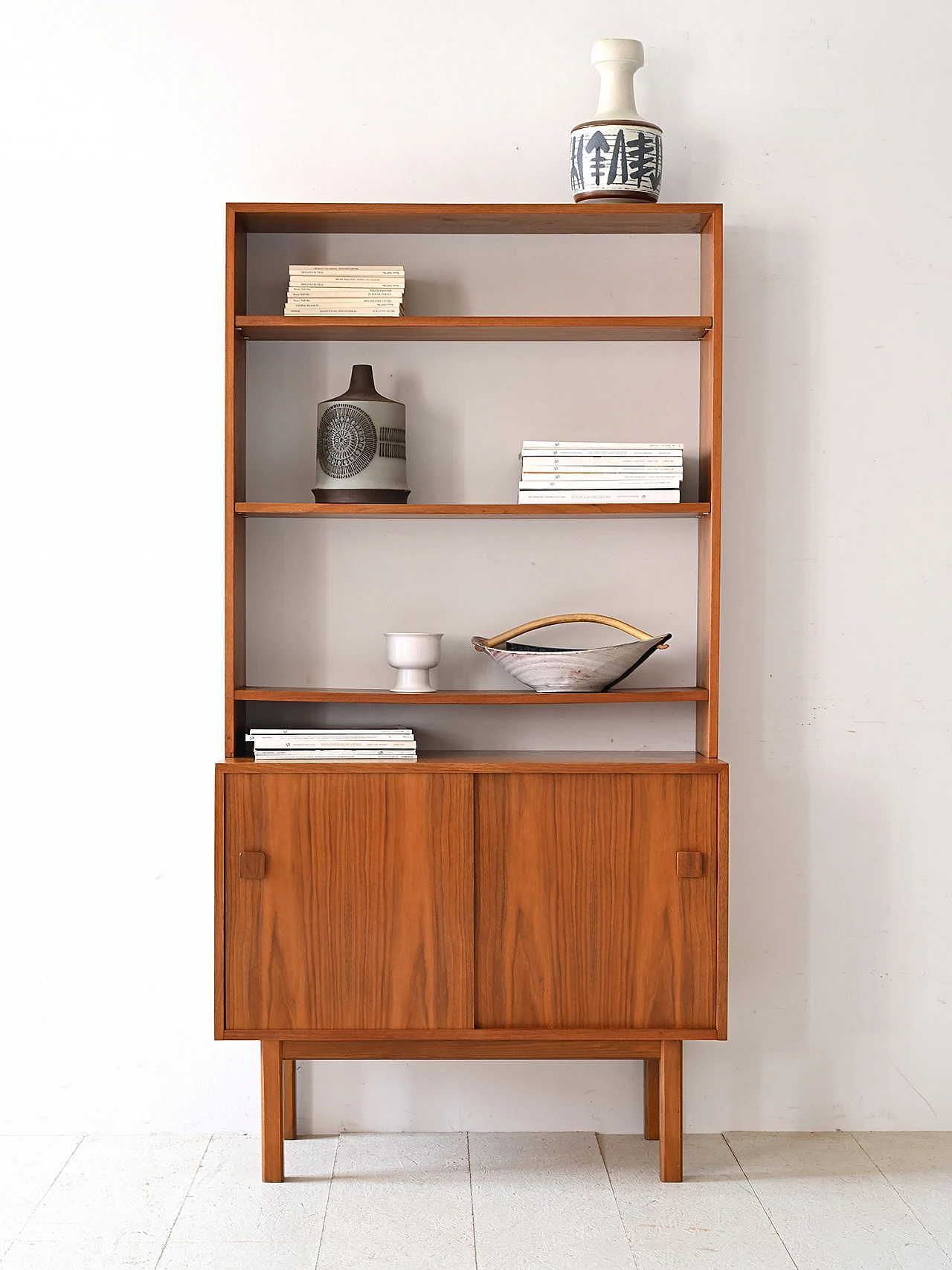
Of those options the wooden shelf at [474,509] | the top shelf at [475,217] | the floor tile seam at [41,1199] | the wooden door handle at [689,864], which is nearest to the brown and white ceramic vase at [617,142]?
the top shelf at [475,217]

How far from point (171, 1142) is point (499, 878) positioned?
40.7 inches

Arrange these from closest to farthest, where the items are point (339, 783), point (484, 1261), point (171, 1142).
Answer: point (484, 1261) < point (339, 783) < point (171, 1142)

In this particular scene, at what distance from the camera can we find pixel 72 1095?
9.07 feet

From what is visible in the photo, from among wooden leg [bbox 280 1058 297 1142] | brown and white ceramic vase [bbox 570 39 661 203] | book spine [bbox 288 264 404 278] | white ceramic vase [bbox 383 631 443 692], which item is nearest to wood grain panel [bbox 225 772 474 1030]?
white ceramic vase [bbox 383 631 443 692]

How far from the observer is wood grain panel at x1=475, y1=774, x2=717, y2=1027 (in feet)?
8.04

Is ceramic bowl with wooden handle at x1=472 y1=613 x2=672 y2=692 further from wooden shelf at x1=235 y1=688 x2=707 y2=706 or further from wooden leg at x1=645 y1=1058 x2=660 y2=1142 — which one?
wooden leg at x1=645 y1=1058 x2=660 y2=1142

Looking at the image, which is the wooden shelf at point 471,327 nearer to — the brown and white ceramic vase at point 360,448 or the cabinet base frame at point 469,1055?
the brown and white ceramic vase at point 360,448

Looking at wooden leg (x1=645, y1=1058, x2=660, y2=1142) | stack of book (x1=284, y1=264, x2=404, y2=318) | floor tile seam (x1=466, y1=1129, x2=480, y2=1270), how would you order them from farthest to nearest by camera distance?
wooden leg (x1=645, y1=1058, x2=660, y2=1142)
stack of book (x1=284, y1=264, x2=404, y2=318)
floor tile seam (x1=466, y1=1129, x2=480, y2=1270)

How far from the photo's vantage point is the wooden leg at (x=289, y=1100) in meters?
2.71

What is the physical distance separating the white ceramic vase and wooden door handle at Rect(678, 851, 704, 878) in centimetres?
64

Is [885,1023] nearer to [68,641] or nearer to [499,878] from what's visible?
[499,878]

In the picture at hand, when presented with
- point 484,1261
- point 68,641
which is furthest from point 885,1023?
point 68,641

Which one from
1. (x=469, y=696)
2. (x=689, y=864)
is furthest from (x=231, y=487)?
(x=689, y=864)

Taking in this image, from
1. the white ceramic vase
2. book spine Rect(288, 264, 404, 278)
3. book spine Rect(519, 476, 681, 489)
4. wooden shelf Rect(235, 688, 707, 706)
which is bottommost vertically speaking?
wooden shelf Rect(235, 688, 707, 706)
